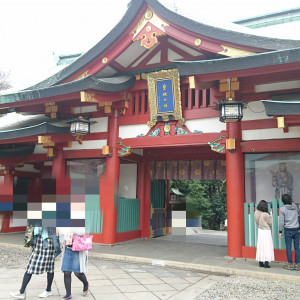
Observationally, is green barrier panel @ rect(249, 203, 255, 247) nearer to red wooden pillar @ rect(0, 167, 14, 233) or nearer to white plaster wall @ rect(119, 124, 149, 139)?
white plaster wall @ rect(119, 124, 149, 139)

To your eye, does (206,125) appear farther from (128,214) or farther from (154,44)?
(128,214)

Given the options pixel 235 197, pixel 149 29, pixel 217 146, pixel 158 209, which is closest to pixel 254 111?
pixel 217 146

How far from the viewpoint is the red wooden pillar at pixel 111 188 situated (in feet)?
29.4

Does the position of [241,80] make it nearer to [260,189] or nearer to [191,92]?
[191,92]

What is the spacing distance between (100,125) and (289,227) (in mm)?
5891

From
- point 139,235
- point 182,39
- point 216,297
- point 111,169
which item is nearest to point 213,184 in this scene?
point 139,235

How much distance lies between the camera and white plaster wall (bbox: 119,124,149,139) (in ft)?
29.0

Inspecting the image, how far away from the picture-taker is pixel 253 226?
23.7 feet

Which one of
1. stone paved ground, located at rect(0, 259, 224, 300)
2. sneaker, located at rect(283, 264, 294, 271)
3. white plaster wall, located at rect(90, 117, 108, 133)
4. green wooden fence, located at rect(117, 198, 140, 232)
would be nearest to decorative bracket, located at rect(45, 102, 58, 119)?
white plaster wall, located at rect(90, 117, 108, 133)

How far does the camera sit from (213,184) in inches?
908

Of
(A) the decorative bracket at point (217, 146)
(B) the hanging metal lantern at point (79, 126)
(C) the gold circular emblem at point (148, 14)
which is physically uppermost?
(C) the gold circular emblem at point (148, 14)

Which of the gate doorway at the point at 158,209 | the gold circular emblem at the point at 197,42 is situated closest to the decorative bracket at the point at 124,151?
the gate doorway at the point at 158,209

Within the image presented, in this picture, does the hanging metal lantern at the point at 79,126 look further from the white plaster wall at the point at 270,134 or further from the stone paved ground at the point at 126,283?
the white plaster wall at the point at 270,134

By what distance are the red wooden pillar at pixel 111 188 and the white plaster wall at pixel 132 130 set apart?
16 centimetres
